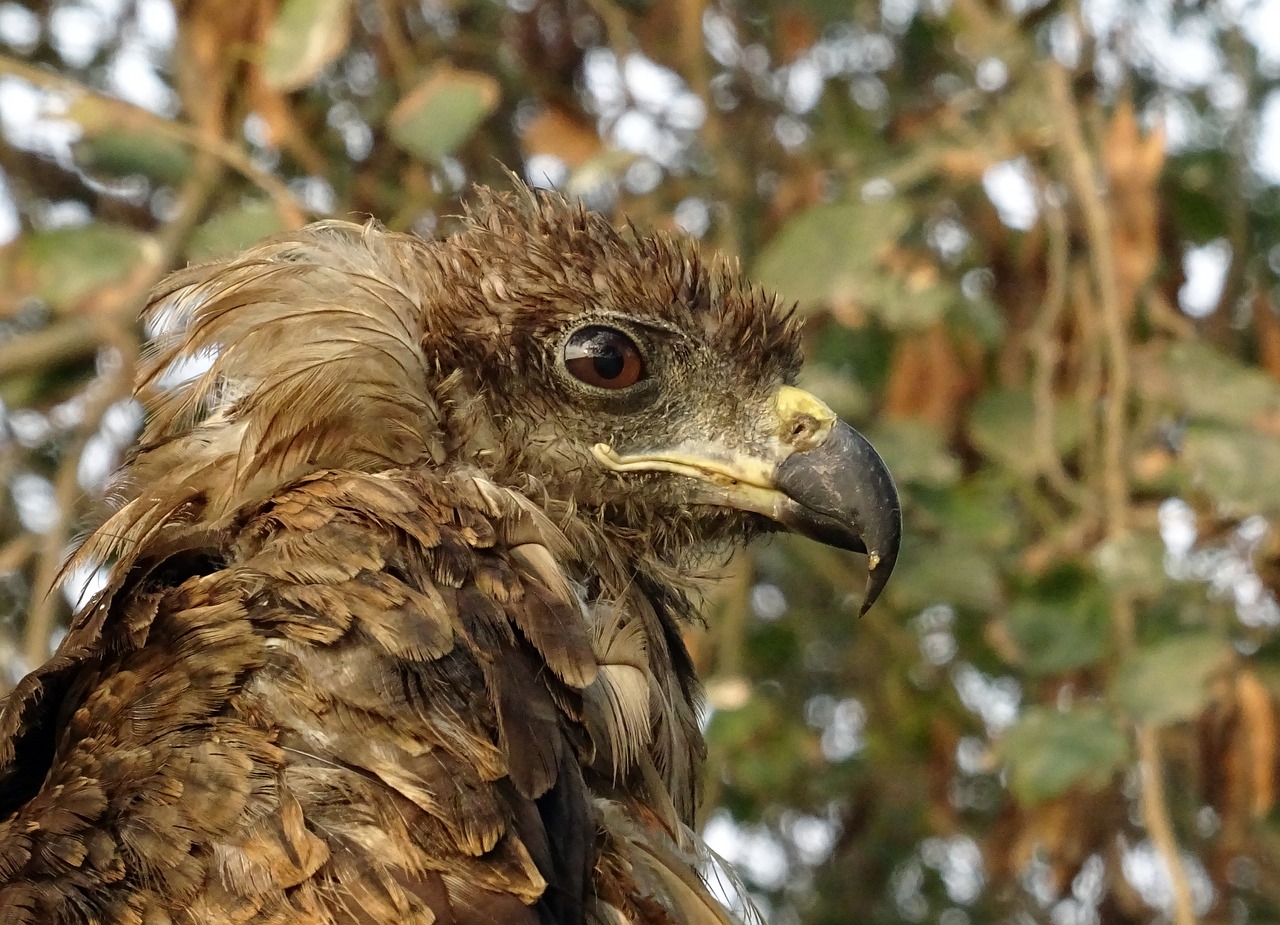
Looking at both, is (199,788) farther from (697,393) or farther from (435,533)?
(697,393)

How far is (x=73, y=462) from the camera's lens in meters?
3.79

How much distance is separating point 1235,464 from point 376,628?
215 centimetres

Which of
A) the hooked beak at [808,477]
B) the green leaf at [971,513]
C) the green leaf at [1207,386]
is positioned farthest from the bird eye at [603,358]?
the green leaf at [1207,386]

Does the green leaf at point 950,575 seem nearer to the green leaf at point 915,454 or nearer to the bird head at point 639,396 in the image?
the green leaf at point 915,454

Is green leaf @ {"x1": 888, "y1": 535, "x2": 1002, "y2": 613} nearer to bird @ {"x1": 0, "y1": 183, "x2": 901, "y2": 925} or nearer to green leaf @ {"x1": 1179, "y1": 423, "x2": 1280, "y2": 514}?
green leaf @ {"x1": 1179, "y1": 423, "x2": 1280, "y2": 514}

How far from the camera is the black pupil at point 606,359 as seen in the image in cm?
254

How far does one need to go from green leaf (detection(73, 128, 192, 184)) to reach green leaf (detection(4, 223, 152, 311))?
0.47ft

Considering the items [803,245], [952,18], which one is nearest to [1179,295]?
[952,18]

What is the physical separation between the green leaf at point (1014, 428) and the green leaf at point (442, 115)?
1387 millimetres

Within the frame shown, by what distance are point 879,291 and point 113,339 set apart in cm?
173

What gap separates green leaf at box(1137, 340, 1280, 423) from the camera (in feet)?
11.5

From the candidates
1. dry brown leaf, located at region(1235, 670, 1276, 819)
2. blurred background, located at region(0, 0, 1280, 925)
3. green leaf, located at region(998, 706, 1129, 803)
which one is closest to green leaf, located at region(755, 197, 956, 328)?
blurred background, located at region(0, 0, 1280, 925)

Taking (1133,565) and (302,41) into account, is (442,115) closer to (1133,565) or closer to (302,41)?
(302,41)

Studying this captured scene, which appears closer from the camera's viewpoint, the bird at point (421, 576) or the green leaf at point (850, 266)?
the bird at point (421, 576)
